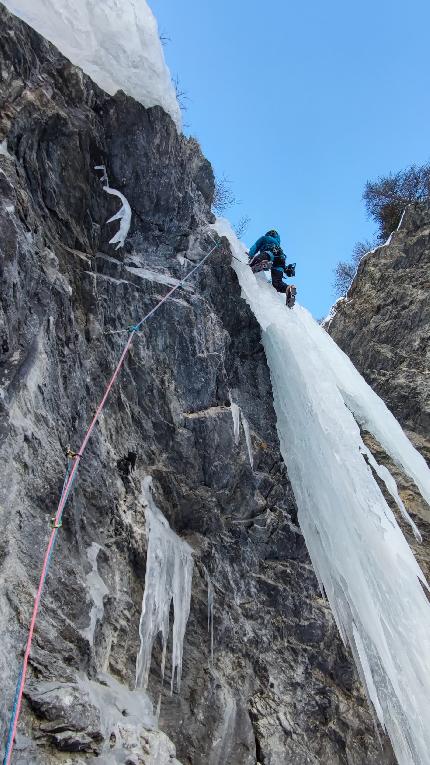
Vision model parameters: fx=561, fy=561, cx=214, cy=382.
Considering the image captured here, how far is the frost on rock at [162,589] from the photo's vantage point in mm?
4391

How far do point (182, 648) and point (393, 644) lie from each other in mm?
2137

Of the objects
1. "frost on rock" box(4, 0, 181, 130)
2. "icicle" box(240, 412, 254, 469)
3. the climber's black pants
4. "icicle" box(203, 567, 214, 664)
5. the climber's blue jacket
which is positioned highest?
"frost on rock" box(4, 0, 181, 130)

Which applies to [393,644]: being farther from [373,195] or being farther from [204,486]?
[373,195]

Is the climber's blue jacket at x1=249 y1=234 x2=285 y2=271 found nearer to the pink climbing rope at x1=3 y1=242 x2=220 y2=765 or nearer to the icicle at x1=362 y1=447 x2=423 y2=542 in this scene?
the pink climbing rope at x1=3 y1=242 x2=220 y2=765

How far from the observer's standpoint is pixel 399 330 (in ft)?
34.6

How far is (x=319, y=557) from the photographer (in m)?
6.02

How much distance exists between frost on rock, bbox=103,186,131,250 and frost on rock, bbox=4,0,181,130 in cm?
127

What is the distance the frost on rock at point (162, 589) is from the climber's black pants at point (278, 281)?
4.35m

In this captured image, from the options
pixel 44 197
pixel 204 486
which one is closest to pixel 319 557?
pixel 204 486

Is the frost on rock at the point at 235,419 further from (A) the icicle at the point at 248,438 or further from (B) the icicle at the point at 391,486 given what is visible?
(B) the icicle at the point at 391,486

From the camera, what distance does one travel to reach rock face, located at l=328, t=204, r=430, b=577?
923 centimetres

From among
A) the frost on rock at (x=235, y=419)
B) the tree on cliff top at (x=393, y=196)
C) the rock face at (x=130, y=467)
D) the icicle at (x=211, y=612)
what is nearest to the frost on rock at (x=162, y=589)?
the rock face at (x=130, y=467)

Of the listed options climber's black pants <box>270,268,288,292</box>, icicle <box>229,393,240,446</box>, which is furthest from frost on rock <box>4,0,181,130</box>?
icicle <box>229,393,240,446</box>

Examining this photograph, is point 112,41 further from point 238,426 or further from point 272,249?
point 238,426
